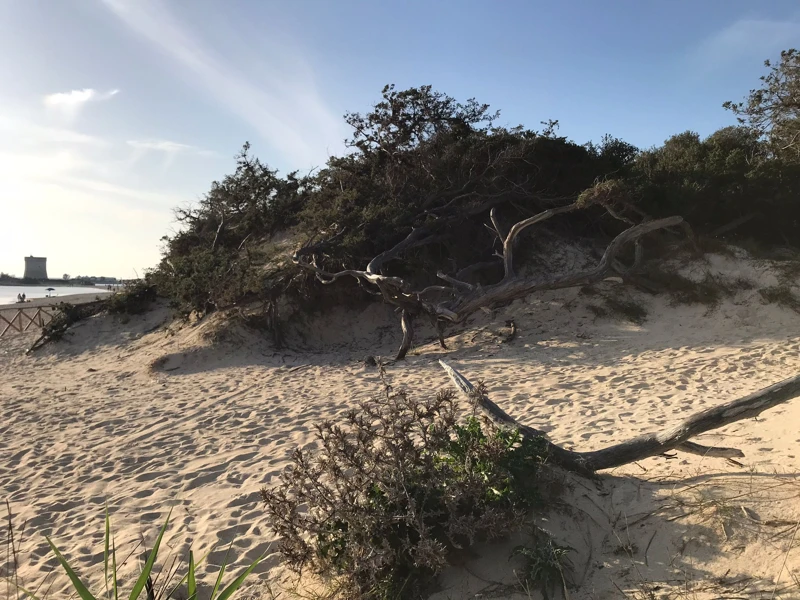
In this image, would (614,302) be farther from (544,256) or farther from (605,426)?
(605,426)

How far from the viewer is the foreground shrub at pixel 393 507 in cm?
279

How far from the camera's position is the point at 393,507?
2.93 metres

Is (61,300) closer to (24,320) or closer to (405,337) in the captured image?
(24,320)

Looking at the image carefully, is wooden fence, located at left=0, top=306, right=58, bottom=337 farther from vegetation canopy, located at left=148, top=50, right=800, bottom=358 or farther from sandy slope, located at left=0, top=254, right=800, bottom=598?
vegetation canopy, located at left=148, top=50, right=800, bottom=358

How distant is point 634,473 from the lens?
387cm

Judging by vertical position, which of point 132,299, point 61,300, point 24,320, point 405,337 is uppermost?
point 61,300

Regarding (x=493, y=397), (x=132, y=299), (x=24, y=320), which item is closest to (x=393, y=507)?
(x=493, y=397)

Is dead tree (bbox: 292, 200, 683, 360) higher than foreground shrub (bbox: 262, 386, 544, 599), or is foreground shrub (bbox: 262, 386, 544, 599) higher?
dead tree (bbox: 292, 200, 683, 360)

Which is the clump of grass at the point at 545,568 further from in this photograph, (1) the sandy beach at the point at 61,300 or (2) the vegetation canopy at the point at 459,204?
(1) the sandy beach at the point at 61,300

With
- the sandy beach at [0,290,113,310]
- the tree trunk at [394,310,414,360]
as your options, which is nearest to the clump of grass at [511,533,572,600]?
the tree trunk at [394,310,414,360]

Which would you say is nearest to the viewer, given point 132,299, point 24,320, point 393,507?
point 393,507

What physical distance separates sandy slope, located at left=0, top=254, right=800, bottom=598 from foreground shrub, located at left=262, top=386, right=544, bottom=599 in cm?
26

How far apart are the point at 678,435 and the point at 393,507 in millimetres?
2071

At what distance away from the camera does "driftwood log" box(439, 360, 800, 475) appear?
341 cm
